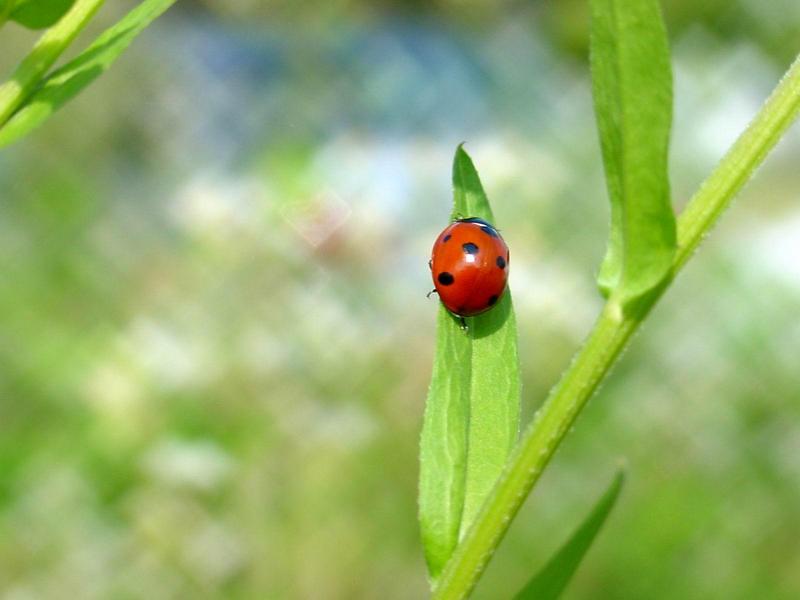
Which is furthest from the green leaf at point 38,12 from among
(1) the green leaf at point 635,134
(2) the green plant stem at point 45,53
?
(1) the green leaf at point 635,134

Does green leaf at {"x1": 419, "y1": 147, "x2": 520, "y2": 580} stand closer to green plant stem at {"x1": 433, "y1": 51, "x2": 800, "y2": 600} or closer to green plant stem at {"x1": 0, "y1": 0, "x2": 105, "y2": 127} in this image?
green plant stem at {"x1": 433, "y1": 51, "x2": 800, "y2": 600}

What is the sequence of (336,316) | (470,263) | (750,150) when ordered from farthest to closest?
(336,316), (470,263), (750,150)

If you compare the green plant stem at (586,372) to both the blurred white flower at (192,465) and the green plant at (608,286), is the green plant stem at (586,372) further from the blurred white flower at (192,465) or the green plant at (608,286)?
the blurred white flower at (192,465)

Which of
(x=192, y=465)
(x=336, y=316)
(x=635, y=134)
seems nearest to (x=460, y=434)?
(x=635, y=134)

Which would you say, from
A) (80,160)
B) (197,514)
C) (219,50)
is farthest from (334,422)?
(219,50)

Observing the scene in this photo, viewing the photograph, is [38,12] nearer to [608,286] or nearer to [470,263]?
[608,286]

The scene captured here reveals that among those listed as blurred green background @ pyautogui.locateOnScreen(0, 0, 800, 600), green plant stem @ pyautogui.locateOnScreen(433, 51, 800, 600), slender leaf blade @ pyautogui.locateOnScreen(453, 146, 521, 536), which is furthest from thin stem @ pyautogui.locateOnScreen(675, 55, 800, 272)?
blurred green background @ pyautogui.locateOnScreen(0, 0, 800, 600)

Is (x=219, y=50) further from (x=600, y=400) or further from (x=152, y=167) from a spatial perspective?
(x=600, y=400)
